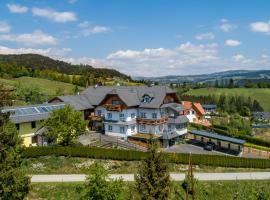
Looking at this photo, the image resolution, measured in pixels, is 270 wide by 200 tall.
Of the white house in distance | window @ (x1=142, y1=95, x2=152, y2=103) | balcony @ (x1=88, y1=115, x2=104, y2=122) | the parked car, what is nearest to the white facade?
the white house in distance

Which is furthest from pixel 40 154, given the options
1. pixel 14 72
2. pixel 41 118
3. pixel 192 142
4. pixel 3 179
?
pixel 14 72

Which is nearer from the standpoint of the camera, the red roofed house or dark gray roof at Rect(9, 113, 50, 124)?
dark gray roof at Rect(9, 113, 50, 124)

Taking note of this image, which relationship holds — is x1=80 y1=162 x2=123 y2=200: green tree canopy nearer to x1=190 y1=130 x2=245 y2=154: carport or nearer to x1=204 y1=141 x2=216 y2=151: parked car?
x1=204 y1=141 x2=216 y2=151: parked car

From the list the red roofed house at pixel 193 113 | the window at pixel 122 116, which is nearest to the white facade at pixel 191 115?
the red roofed house at pixel 193 113

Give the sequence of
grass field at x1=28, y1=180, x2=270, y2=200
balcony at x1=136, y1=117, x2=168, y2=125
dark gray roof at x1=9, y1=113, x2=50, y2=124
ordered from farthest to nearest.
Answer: balcony at x1=136, y1=117, x2=168, y2=125 < dark gray roof at x1=9, y1=113, x2=50, y2=124 < grass field at x1=28, y1=180, x2=270, y2=200

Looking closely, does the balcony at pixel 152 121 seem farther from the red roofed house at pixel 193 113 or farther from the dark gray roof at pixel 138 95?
the red roofed house at pixel 193 113

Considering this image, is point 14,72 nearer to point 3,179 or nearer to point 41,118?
point 41,118
